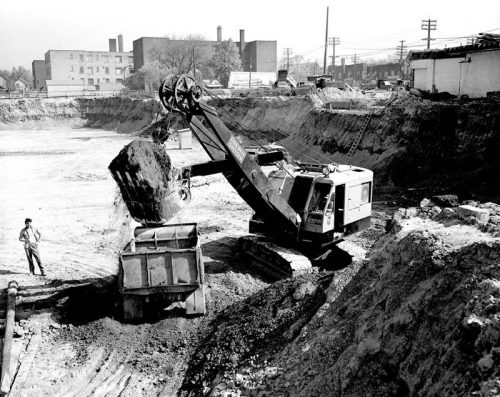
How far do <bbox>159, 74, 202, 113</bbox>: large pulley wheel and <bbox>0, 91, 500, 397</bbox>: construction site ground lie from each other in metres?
3.82

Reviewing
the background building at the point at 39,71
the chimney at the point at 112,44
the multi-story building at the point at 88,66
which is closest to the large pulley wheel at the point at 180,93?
the multi-story building at the point at 88,66

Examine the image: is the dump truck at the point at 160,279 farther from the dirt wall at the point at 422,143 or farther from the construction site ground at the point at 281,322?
the dirt wall at the point at 422,143

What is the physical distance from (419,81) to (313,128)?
23.0 ft

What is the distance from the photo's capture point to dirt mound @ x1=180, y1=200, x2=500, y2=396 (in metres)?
5.13

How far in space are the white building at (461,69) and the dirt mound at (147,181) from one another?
1881 cm

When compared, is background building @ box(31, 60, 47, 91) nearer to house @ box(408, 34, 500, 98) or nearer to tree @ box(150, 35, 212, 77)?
tree @ box(150, 35, 212, 77)

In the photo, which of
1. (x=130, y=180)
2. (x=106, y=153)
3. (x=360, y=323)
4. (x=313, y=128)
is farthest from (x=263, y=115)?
(x=360, y=323)

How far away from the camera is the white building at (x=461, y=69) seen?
920 inches

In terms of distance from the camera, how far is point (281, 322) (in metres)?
8.45

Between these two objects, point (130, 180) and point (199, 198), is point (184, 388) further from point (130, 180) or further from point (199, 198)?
point (199, 198)

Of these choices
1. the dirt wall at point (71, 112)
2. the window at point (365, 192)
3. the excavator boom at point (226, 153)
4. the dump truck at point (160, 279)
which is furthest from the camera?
the dirt wall at point (71, 112)

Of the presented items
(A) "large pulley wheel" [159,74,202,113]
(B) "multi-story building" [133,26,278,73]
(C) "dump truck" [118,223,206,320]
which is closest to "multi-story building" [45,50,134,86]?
(B) "multi-story building" [133,26,278,73]

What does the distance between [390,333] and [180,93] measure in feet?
19.8

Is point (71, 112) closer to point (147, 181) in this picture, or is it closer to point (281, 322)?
point (147, 181)
